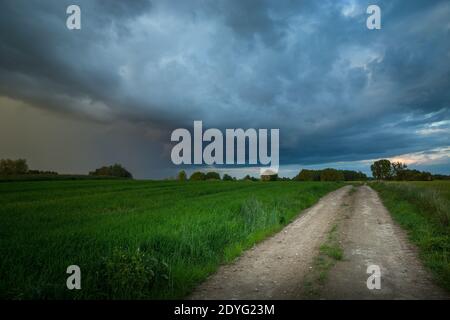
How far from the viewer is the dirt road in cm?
604

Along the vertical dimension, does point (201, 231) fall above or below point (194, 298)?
above

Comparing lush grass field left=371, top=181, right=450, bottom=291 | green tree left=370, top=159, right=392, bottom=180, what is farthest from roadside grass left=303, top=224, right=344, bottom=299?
green tree left=370, top=159, right=392, bottom=180

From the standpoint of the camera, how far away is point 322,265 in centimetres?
779

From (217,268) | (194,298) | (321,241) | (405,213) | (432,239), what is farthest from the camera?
(405,213)

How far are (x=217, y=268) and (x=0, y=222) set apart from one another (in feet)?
31.2

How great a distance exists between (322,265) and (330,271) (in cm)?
50

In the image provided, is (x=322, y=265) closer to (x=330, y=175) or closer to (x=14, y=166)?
(x=14, y=166)

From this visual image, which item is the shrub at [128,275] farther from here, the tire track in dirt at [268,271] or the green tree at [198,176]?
the green tree at [198,176]

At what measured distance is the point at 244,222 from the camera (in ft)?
43.1

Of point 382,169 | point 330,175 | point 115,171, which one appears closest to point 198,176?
point 115,171

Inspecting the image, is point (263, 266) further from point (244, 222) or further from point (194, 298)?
point (244, 222)

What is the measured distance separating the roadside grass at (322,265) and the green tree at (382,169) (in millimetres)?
153267
